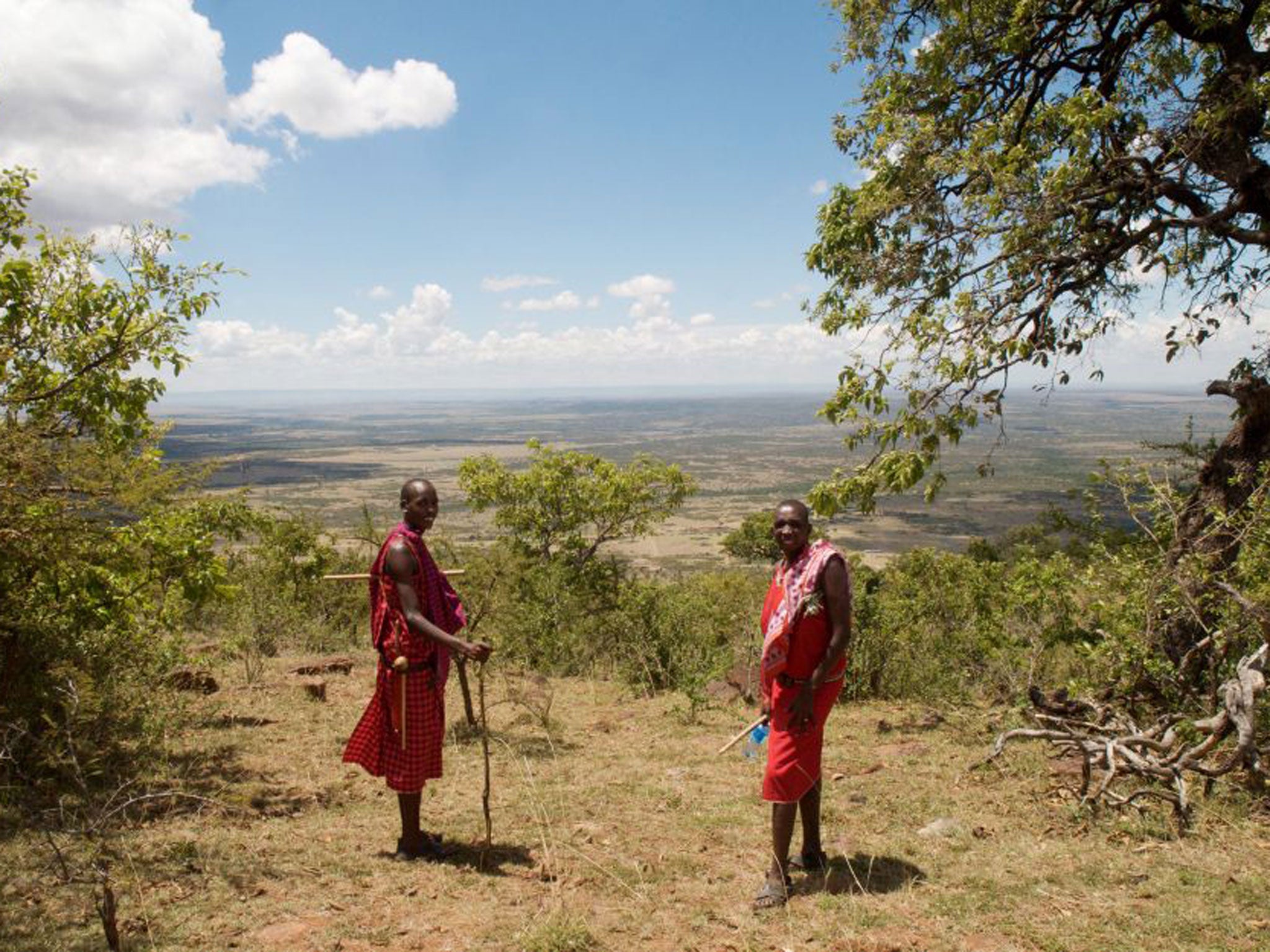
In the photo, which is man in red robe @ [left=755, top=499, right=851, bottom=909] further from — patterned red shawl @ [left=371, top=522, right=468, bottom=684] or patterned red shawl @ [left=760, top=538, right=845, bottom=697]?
patterned red shawl @ [left=371, top=522, right=468, bottom=684]

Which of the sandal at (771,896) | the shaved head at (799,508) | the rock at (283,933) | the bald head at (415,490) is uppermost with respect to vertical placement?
the bald head at (415,490)

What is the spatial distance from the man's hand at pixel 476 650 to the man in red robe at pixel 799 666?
1.41 meters

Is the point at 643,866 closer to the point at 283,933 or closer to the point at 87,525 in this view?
the point at 283,933

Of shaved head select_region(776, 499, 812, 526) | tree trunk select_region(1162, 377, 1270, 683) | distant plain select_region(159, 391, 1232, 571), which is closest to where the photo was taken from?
shaved head select_region(776, 499, 812, 526)

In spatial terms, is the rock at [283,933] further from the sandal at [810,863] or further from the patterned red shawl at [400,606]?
the sandal at [810,863]

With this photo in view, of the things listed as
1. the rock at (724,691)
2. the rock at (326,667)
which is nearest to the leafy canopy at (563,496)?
the rock at (326,667)

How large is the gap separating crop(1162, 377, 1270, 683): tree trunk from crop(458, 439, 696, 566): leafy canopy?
14.0 metres

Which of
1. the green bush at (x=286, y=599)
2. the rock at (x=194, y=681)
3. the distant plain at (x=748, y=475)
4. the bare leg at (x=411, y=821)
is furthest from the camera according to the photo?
the distant plain at (x=748, y=475)

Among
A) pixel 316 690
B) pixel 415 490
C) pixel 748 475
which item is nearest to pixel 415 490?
pixel 415 490

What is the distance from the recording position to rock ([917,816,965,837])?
14.7 ft

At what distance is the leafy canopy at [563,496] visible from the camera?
19281 millimetres

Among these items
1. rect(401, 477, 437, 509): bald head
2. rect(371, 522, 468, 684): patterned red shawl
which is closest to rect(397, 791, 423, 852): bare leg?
rect(371, 522, 468, 684): patterned red shawl

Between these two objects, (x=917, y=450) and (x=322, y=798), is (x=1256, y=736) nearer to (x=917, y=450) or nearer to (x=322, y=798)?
(x=917, y=450)

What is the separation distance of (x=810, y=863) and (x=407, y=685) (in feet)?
7.84
